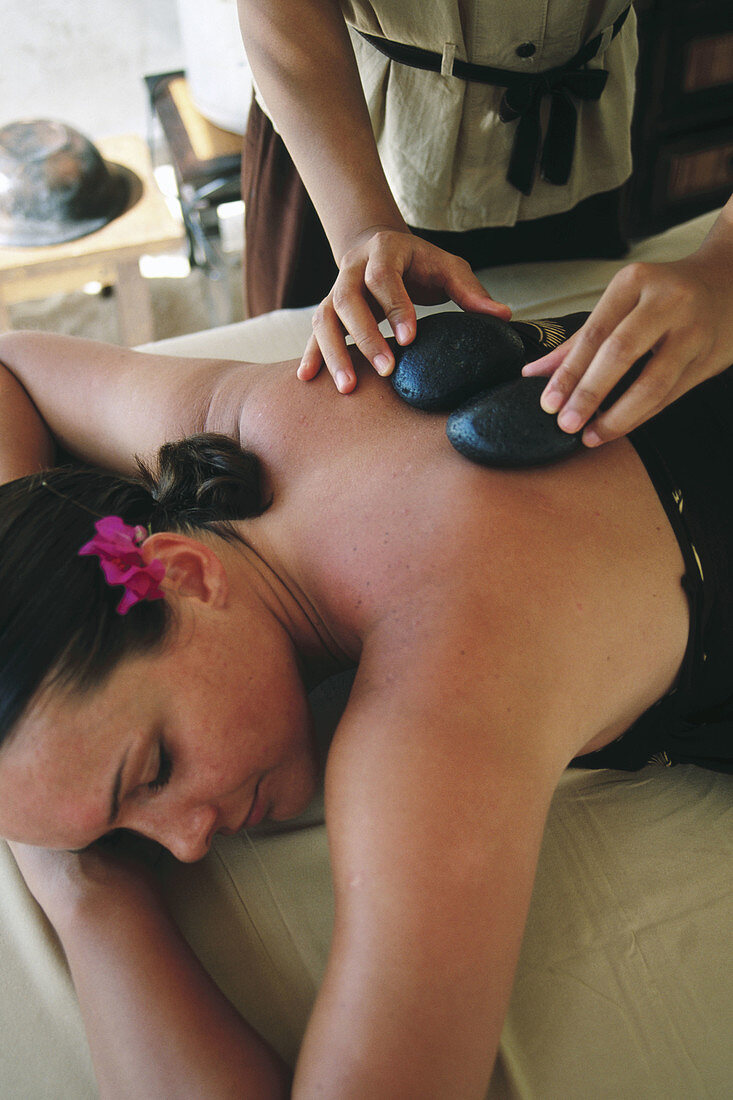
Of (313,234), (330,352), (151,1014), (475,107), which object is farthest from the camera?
(313,234)

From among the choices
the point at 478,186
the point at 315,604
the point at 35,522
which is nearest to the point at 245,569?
the point at 315,604

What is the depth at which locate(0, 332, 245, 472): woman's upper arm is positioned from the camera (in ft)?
3.84

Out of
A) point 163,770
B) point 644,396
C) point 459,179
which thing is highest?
point 459,179

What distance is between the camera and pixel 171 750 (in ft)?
2.73

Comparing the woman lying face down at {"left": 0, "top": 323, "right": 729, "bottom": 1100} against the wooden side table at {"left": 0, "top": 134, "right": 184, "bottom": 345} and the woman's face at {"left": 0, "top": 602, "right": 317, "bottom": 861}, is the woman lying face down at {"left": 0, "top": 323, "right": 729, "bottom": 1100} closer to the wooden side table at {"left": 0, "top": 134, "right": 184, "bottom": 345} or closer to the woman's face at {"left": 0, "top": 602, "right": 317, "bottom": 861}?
the woman's face at {"left": 0, "top": 602, "right": 317, "bottom": 861}

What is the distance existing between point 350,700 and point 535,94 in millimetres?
1021

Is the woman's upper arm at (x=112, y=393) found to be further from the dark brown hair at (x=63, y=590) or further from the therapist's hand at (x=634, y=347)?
the therapist's hand at (x=634, y=347)

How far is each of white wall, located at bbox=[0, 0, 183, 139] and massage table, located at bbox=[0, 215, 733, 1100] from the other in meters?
2.72

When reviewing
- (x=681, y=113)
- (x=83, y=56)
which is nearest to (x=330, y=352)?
(x=681, y=113)

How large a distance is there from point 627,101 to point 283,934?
1.42 metres

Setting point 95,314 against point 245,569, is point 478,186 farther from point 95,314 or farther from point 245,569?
point 95,314

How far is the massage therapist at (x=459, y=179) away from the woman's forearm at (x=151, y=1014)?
2.11ft

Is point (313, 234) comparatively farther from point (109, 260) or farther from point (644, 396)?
point (644, 396)

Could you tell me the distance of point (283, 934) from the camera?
37.2 inches
